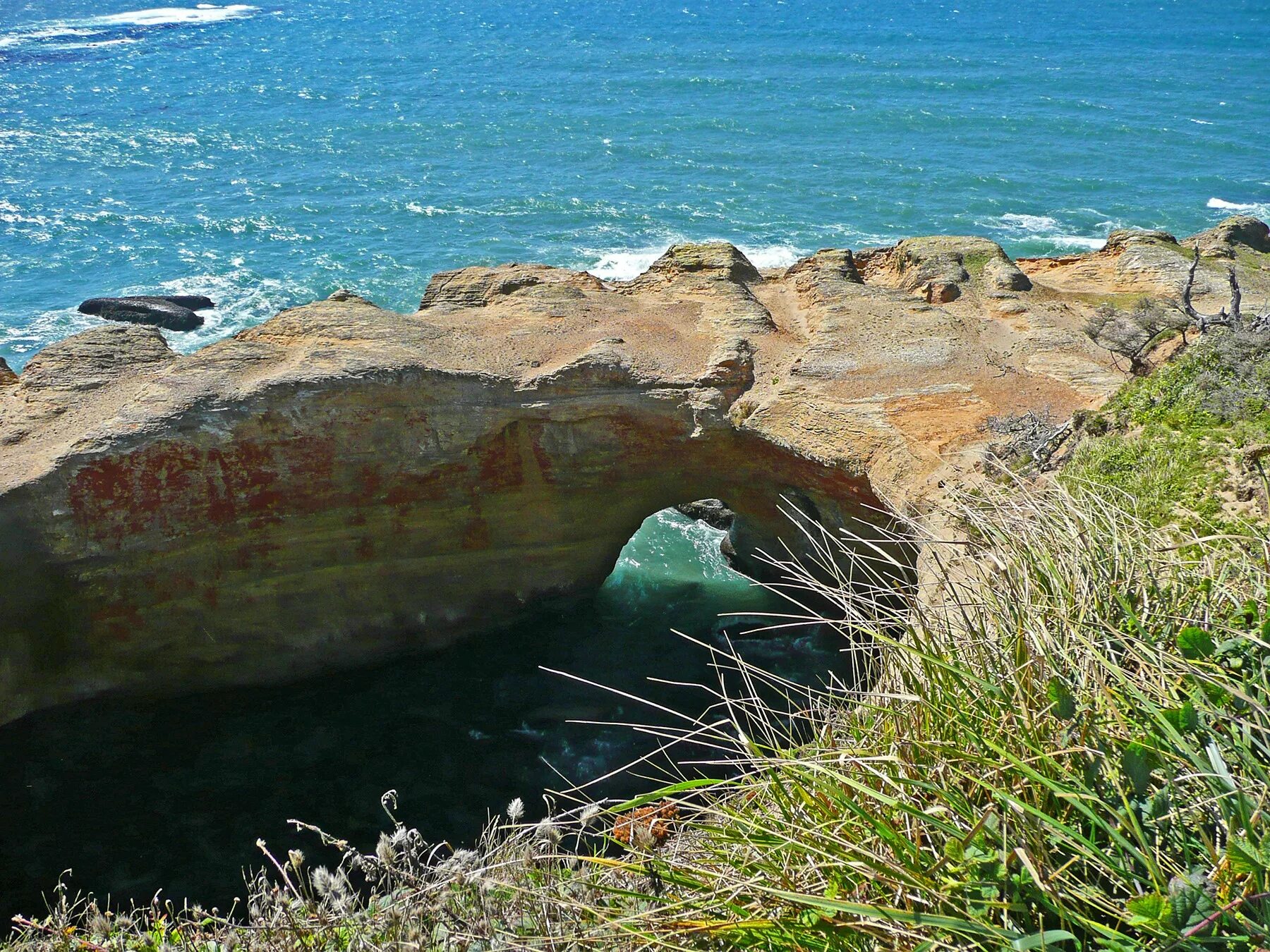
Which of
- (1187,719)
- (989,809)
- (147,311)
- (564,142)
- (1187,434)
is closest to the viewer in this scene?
(989,809)

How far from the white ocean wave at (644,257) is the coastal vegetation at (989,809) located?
889 inches

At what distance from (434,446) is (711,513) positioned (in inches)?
251

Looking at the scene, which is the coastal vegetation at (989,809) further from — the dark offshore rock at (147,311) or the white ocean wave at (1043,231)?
the white ocean wave at (1043,231)

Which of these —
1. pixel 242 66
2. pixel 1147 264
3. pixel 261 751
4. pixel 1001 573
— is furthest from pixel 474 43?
A: pixel 1001 573

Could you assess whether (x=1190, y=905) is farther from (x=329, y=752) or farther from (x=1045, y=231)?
(x=1045, y=231)

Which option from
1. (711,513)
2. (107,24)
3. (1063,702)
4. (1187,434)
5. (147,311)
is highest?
(107,24)

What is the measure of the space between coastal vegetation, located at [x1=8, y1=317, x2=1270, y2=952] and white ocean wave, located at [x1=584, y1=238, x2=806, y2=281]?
22590mm

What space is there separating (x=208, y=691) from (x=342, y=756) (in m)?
1.90

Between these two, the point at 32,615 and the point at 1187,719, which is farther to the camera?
the point at 32,615

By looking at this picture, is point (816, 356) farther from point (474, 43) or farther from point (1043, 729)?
point (474, 43)

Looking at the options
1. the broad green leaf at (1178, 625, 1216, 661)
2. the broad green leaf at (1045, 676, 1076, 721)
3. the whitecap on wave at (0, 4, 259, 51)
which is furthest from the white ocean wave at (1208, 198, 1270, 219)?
the whitecap on wave at (0, 4, 259, 51)

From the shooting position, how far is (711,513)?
17578mm

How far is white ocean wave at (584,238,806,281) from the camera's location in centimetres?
2767

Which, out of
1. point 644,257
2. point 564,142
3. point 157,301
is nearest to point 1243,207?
point 644,257
